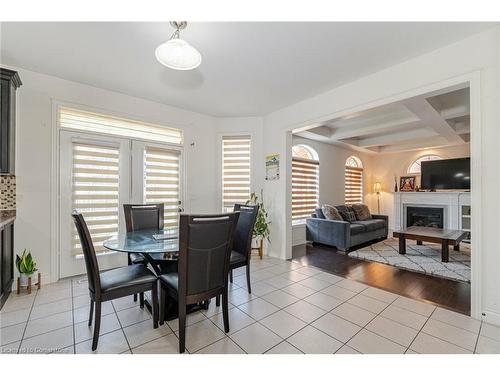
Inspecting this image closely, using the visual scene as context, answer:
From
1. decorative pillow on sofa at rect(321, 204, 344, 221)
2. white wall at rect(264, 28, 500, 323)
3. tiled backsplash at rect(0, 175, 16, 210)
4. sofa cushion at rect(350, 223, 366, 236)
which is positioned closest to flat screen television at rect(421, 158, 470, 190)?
sofa cushion at rect(350, 223, 366, 236)

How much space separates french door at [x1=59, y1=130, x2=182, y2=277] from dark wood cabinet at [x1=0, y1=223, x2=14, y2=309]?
0.43 metres

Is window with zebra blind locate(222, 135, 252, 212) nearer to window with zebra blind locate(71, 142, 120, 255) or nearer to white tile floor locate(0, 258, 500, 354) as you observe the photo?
window with zebra blind locate(71, 142, 120, 255)

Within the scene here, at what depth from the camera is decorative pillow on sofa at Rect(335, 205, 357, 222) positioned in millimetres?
5230

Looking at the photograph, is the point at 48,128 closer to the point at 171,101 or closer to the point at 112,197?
the point at 112,197

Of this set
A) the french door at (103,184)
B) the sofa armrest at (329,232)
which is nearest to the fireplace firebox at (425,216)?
the sofa armrest at (329,232)

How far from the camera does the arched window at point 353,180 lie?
6574mm

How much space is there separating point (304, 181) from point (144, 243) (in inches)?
160

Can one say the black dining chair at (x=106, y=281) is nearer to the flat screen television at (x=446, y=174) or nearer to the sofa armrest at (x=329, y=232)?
the sofa armrest at (x=329, y=232)

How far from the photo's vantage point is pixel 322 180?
580 cm

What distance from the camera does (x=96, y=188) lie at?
3143 millimetres

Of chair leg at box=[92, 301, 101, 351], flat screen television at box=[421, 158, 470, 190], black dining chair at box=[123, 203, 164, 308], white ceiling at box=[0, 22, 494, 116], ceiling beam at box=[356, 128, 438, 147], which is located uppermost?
white ceiling at box=[0, 22, 494, 116]

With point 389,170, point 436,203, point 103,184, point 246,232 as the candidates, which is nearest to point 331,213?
point 246,232

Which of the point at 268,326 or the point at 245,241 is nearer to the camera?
the point at 268,326

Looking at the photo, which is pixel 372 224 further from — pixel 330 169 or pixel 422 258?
pixel 330 169
